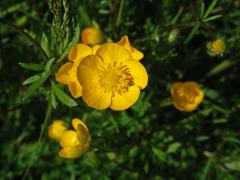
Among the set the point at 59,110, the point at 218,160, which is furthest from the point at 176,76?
the point at 59,110

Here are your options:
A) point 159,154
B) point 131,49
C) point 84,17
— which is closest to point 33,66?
point 131,49

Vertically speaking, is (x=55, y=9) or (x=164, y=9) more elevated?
(x=55, y=9)

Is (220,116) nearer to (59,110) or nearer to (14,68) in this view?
(59,110)

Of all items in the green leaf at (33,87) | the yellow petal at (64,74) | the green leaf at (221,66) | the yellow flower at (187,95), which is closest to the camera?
the green leaf at (33,87)

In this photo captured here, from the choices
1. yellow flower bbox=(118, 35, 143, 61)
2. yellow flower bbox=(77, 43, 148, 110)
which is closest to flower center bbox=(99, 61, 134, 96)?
yellow flower bbox=(77, 43, 148, 110)

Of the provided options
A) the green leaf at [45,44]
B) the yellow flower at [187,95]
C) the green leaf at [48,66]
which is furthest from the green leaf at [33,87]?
the yellow flower at [187,95]

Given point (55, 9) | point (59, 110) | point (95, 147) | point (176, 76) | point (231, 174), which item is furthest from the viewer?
point (176, 76)

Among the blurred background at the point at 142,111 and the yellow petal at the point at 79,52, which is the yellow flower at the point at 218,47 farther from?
the yellow petal at the point at 79,52
